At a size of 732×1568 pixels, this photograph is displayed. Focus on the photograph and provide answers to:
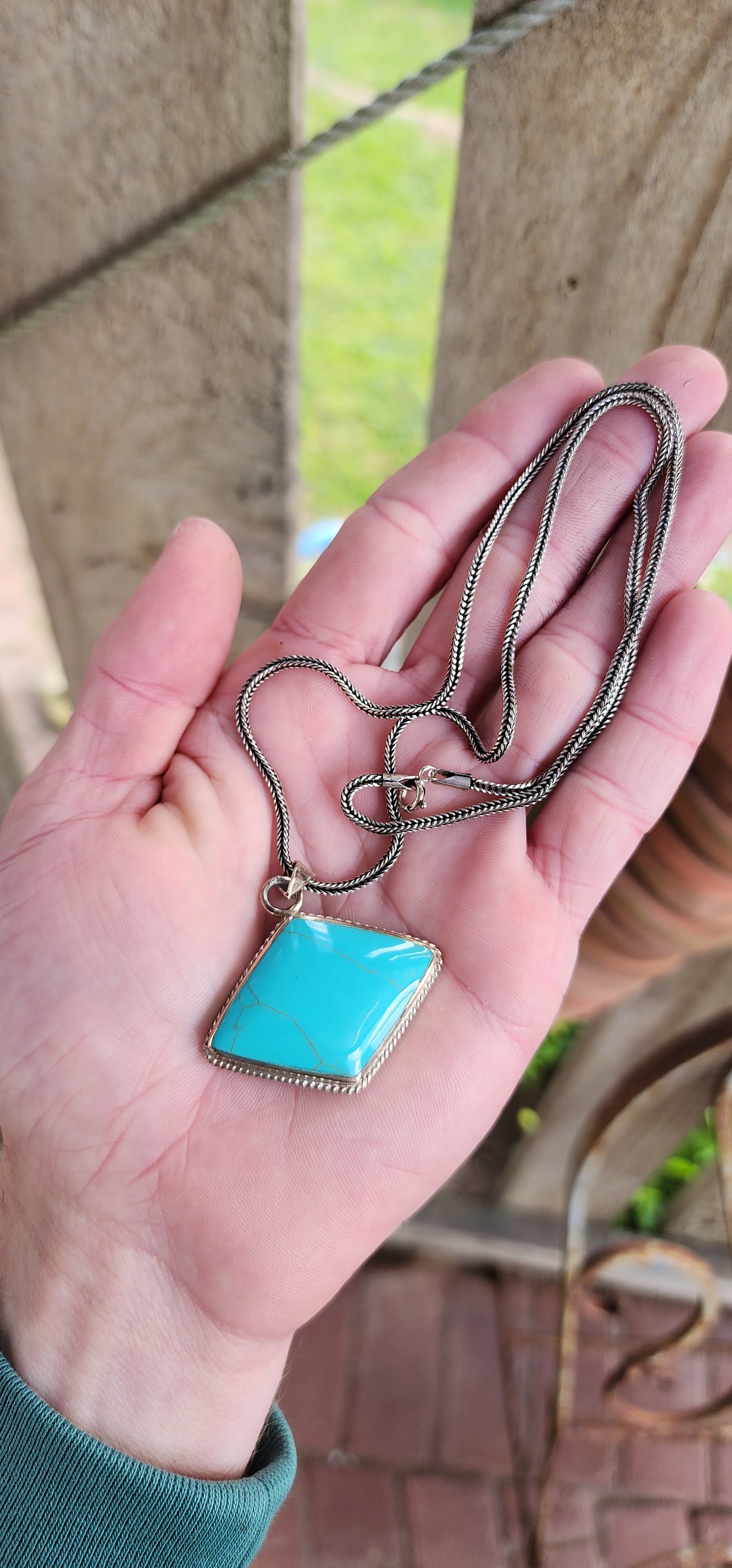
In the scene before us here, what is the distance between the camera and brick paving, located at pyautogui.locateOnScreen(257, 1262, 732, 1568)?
205cm

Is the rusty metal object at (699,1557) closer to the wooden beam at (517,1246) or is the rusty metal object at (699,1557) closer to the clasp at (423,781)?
the wooden beam at (517,1246)

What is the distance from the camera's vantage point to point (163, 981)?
1.31m

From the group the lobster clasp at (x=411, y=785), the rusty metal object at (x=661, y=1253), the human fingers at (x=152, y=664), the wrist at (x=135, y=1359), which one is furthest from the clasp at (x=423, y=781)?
the wrist at (x=135, y=1359)

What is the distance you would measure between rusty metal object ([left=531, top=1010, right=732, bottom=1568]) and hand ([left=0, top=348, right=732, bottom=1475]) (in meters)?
0.31

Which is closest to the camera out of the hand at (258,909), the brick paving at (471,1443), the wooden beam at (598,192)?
the wooden beam at (598,192)

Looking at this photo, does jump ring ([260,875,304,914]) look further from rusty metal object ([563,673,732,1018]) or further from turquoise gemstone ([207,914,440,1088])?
rusty metal object ([563,673,732,1018])

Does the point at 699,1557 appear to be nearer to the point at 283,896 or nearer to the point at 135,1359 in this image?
the point at 135,1359

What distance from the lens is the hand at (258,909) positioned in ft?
4.14

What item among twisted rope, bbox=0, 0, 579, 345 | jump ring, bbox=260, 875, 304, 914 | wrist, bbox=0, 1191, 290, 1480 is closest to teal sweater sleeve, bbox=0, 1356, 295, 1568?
wrist, bbox=0, 1191, 290, 1480

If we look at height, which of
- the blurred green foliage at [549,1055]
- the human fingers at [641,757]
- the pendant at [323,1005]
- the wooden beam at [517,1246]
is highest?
the human fingers at [641,757]

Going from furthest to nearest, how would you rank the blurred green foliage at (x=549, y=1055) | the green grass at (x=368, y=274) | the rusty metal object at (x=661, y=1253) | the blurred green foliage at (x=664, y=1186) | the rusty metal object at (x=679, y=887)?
the green grass at (x=368, y=274)
the blurred green foliage at (x=549, y=1055)
the blurred green foliage at (x=664, y=1186)
the rusty metal object at (x=661, y=1253)
the rusty metal object at (x=679, y=887)

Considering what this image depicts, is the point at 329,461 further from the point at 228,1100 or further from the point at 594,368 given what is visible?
the point at 228,1100

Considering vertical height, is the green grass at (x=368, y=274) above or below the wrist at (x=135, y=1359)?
above

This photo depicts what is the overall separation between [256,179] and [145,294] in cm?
26
